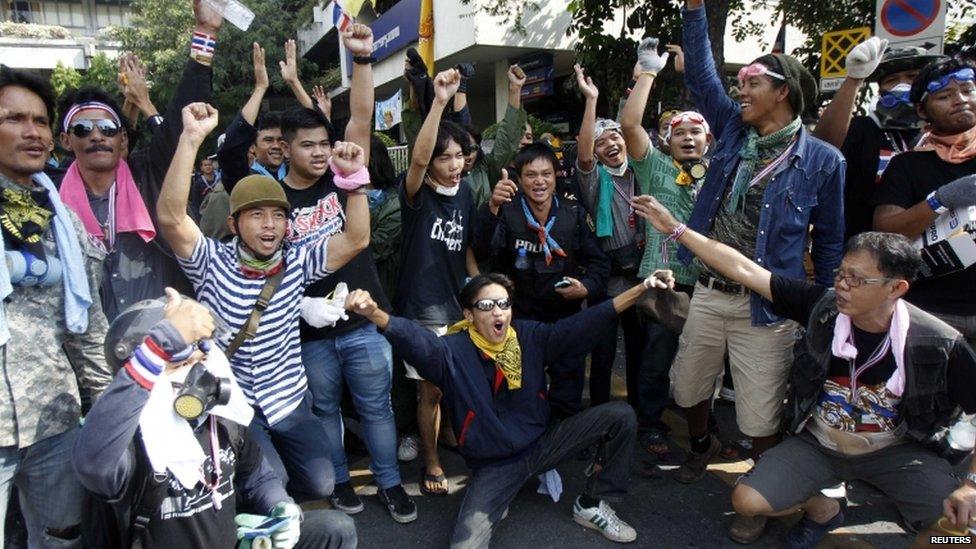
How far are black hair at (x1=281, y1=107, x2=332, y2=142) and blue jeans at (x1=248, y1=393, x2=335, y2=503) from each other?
142 centimetres

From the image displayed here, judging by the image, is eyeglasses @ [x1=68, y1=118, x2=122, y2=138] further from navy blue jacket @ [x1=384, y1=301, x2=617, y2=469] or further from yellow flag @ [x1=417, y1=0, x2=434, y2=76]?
yellow flag @ [x1=417, y1=0, x2=434, y2=76]

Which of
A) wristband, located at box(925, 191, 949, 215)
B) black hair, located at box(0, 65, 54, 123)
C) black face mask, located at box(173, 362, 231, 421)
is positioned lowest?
black face mask, located at box(173, 362, 231, 421)

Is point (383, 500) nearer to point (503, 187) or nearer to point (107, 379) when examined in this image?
point (107, 379)

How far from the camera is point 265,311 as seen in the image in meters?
2.85

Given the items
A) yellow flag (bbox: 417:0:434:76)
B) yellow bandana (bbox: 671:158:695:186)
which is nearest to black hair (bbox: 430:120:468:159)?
yellow bandana (bbox: 671:158:695:186)

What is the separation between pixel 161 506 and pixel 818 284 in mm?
2977

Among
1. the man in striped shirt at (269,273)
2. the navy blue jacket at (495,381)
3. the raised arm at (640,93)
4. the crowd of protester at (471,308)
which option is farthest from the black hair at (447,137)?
the navy blue jacket at (495,381)

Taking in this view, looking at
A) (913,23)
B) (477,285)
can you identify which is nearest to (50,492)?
(477,285)

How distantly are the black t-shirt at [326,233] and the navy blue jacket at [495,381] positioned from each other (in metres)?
0.43

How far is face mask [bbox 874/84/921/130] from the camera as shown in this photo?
363 cm

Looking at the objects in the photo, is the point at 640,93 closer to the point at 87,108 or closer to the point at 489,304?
the point at 489,304

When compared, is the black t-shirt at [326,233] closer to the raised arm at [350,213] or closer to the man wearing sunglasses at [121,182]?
the raised arm at [350,213]

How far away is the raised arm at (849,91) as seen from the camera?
300cm

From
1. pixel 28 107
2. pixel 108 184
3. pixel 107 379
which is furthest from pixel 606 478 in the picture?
pixel 28 107
